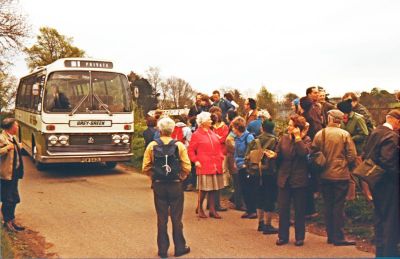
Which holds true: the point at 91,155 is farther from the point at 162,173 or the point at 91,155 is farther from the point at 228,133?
the point at 162,173

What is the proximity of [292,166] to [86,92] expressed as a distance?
28.5ft

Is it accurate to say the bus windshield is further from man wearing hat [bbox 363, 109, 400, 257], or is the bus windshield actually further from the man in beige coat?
man wearing hat [bbox 363, 109, 400, 257]

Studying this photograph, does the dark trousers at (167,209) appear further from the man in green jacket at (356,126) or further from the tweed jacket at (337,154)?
the man in green jacket at (356,126)

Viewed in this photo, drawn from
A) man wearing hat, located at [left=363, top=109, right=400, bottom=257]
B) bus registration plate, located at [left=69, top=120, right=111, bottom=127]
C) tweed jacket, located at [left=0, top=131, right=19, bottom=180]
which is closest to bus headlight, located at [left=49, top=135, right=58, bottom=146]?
bus registration plate, located at [left=69, top=120, right=111, bottom=127]

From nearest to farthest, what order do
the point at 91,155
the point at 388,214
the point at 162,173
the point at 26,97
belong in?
the point at 388,214 → the point at 162,173 → the point at 91,155 → the point at 26,97

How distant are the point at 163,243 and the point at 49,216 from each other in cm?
367

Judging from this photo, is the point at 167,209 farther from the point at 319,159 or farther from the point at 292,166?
the point at 319,159

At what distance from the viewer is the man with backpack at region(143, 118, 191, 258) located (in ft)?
21.4

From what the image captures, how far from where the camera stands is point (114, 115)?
46.8ft

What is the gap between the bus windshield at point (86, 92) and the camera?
1390cm

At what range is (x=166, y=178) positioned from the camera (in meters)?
6.55

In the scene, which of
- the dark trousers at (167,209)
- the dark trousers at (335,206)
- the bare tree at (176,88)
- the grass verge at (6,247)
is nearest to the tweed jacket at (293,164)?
the dark trousers at (335,206)

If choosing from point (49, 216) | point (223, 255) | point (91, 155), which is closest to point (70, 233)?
point (49, 216)

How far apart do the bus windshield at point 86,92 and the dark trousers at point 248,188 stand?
21.6 feet
